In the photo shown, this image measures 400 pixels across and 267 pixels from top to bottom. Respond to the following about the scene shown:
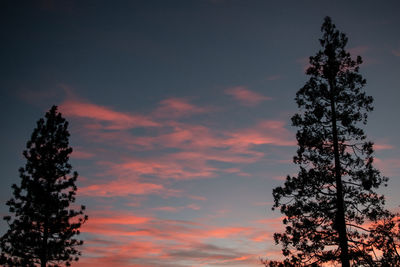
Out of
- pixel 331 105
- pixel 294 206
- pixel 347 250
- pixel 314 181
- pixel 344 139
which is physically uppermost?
pixel 331 105

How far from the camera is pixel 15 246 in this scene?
93.9 feet

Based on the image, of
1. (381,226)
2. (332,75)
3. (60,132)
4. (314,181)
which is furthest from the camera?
(60,132)

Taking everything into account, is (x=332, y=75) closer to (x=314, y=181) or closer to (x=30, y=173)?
(x=314, y=181)

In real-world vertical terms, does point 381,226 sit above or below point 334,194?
below

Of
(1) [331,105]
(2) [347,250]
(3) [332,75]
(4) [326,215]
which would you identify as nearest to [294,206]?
(4) [326,215]

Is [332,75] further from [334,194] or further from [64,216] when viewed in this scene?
[64,216]

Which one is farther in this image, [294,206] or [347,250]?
[294,206]

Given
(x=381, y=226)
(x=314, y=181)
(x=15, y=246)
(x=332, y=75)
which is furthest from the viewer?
(x=15, y=246)

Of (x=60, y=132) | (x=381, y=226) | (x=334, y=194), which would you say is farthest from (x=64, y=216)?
(x=381, y=226)

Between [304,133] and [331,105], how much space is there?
2071 mm

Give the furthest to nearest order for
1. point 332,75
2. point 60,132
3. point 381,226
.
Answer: point 60,132
point 332,75
point 381,226

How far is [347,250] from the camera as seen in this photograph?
17.3m

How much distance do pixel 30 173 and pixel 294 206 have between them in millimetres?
22032

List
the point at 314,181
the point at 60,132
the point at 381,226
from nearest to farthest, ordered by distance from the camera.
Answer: the point at 381,226
the point at 314,181
the point at 60,132
